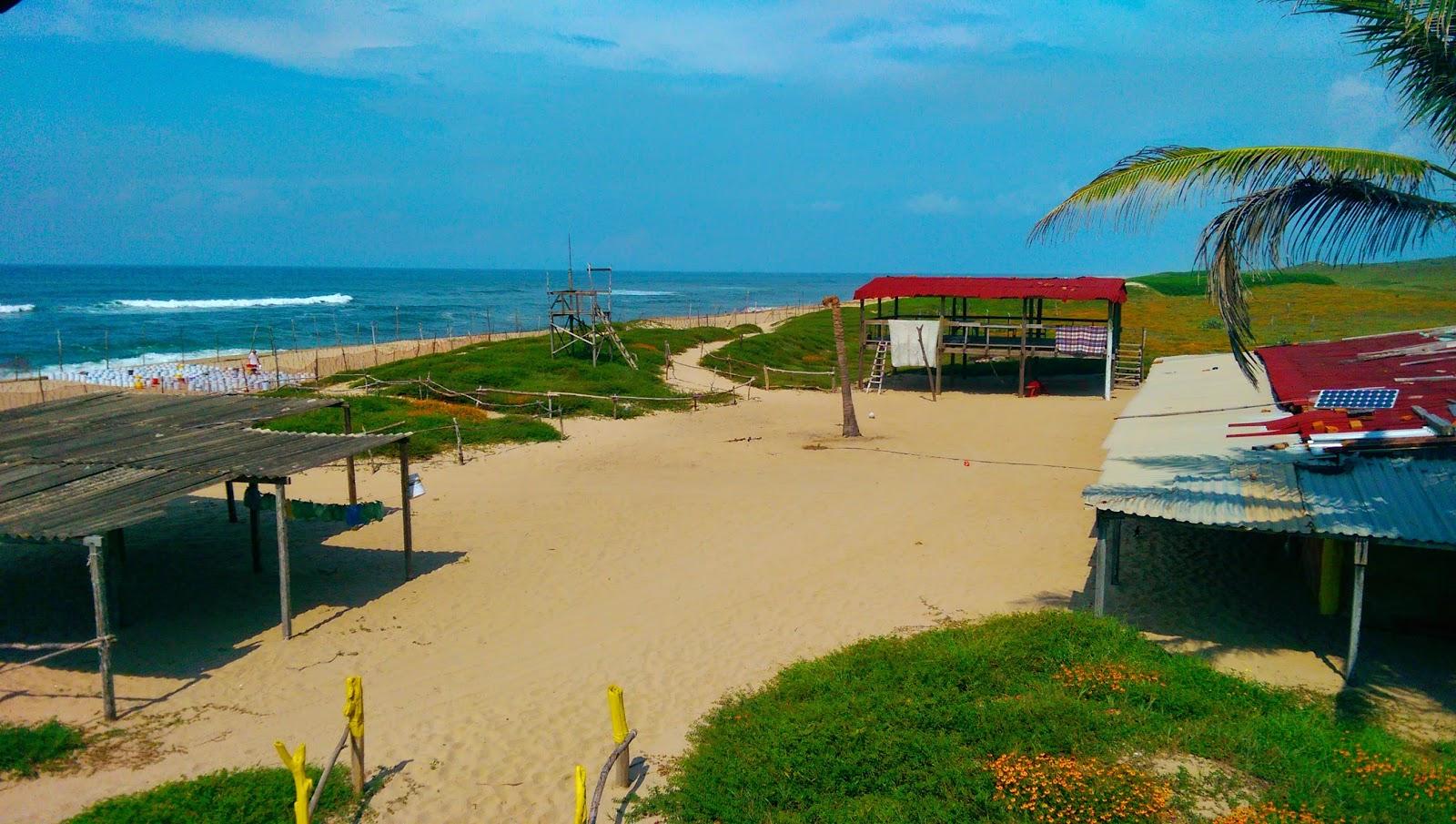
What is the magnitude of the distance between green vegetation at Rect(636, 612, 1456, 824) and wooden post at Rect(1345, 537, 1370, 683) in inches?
20.7

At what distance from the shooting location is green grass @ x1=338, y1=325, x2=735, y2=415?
27.0 metres

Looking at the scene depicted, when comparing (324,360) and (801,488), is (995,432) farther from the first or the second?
(324,360)

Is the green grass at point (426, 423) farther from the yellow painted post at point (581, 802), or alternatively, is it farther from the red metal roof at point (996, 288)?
the yellow painted post at point (581, 802)

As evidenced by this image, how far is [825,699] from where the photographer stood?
8.27 metres

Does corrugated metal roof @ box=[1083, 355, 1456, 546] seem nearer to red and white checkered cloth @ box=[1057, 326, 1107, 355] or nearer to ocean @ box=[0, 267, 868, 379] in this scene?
red and white checkered cloth @ box=[1057, 326, 1107, 355]

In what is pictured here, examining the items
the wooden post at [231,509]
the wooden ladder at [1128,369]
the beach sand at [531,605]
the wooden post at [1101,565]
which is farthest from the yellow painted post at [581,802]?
the wooden ladder at [1128,369]

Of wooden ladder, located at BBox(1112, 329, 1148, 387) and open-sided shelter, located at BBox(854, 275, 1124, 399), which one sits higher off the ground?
open-sided shelter, located at BBox(854, 275, 1124, 399)

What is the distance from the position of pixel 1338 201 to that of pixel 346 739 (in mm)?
9228

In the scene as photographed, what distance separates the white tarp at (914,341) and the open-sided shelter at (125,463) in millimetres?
20126

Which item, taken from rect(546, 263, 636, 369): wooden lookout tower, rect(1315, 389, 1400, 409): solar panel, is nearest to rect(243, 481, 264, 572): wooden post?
rect(1315, 389, 1400, 409): solar panel

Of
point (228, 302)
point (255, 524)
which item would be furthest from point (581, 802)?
point (228, 302)

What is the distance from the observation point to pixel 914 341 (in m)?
30.7

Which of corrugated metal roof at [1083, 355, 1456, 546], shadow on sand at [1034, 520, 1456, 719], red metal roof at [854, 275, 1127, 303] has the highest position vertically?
red metal roof at [854, 275, 1127, 303]

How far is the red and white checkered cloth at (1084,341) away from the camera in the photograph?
29.1 m
